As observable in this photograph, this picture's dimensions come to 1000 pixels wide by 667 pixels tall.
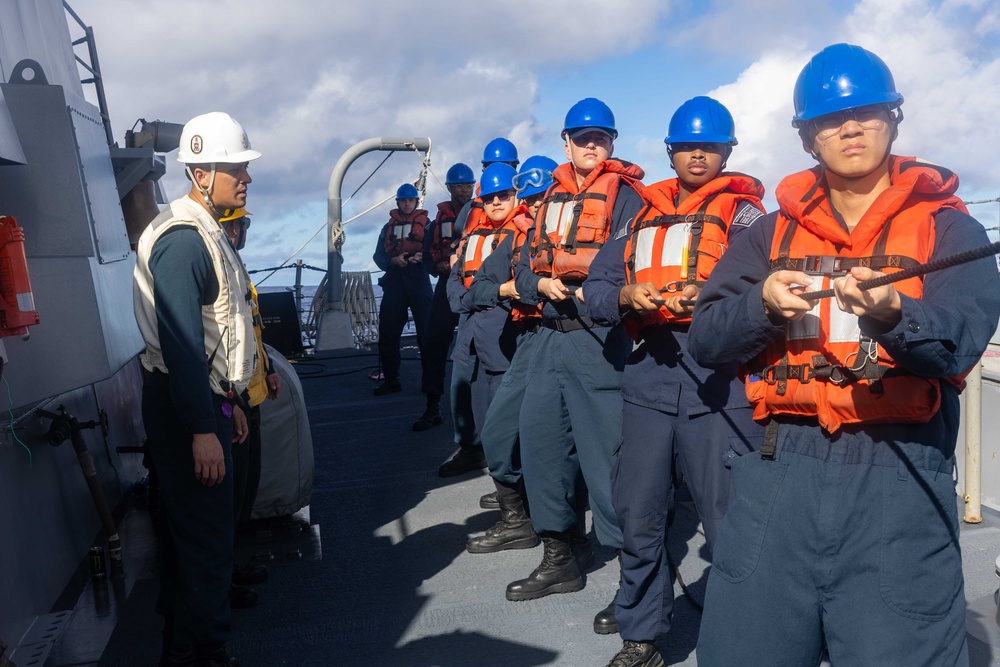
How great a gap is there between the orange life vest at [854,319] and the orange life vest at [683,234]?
0.98 m

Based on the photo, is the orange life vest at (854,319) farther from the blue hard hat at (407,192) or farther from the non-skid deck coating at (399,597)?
the blue hard hat at (407,192)

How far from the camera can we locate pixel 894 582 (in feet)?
6.44

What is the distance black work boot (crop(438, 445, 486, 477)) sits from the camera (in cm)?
650

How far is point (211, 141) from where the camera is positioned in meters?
3.44

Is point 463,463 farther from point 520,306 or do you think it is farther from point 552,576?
point 552,576

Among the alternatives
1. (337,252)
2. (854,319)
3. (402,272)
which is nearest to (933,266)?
(854,319)

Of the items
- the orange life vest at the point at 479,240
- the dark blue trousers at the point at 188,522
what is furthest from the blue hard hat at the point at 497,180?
the dark blue trousers at the point at 188,522

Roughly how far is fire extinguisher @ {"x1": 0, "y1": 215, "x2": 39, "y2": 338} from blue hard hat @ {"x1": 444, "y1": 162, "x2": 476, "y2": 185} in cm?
501

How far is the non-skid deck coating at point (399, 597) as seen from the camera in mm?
3666

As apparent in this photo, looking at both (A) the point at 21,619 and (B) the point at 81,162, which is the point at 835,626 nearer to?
(A) the point at 21,619

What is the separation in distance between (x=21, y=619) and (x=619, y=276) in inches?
106

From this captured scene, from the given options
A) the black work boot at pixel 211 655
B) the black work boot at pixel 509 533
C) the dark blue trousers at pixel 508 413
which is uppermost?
the dark blue trousers at pixel 508 413

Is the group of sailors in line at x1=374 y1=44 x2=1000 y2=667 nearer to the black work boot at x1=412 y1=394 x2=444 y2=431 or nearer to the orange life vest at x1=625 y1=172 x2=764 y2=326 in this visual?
the orange life vest at x1=625 y1=172 x2=764 y2=326

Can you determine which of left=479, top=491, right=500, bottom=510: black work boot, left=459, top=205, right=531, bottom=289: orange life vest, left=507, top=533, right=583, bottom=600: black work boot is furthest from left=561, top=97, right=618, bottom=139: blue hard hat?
left=479, top=491, right=500, bottom=510: black work boot
